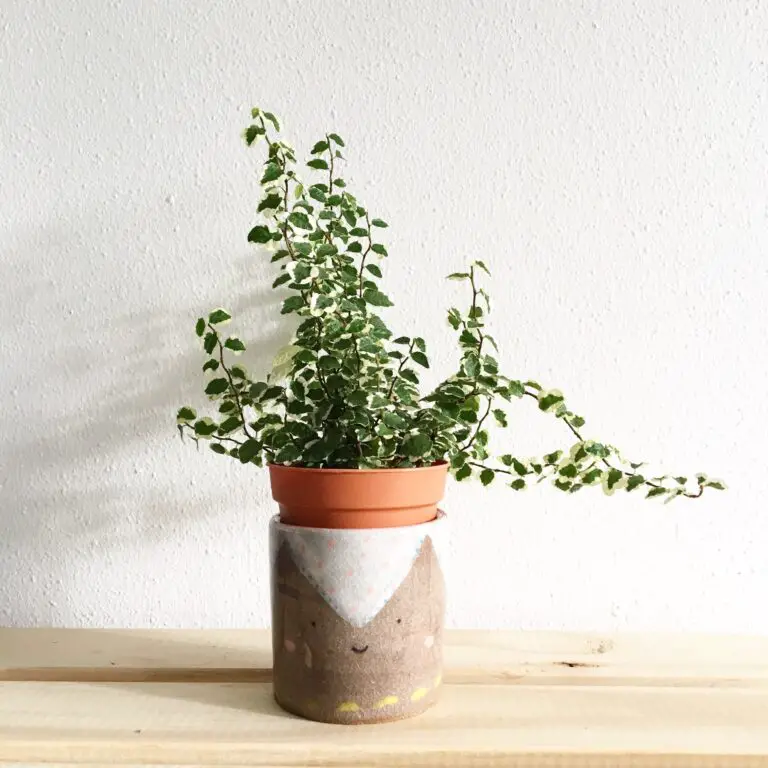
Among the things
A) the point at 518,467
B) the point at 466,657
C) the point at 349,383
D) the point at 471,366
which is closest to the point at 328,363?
the point at 349,383

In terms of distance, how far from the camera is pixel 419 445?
27.7 inches

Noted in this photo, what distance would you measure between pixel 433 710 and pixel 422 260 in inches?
19.8

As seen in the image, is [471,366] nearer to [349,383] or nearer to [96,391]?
[349,383]

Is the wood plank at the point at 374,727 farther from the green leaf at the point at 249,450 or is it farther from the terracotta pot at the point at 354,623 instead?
the green leaf at the point at 249,450

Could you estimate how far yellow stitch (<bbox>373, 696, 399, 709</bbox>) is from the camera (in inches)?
27.5

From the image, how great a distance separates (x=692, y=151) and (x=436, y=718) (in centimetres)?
71

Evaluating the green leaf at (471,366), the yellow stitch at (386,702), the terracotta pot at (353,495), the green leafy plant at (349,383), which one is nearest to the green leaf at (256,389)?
the green leafy plant at (349,383)

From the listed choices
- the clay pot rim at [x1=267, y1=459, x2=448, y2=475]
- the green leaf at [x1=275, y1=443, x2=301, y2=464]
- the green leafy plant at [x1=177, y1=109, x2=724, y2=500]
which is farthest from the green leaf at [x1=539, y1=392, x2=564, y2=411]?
the green leaf at [x1=275, y1=443, x2=301, y2=464]

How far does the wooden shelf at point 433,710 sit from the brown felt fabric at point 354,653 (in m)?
0.02

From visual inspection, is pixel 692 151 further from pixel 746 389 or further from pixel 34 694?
pixel 34 694

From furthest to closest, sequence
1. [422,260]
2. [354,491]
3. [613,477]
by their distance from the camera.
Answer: [422,260] < [613,477] < [354,491]

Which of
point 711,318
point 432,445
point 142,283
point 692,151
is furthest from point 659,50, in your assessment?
point 142,283

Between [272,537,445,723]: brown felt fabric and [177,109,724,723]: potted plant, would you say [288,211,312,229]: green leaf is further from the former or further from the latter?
[272,537,445,723]: brown felt fabric

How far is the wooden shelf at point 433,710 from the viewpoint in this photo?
0.65m
